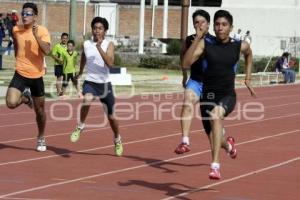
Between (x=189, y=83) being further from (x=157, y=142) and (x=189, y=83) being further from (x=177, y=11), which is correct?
(x=177, y=11)

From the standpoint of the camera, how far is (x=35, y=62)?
43.5ft

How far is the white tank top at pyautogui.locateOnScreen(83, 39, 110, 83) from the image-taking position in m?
12.9

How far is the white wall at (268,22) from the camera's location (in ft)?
196

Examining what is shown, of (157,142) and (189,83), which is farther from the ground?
(189,83)

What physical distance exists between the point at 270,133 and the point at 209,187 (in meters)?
7.28

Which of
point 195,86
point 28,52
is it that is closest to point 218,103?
point 195,86

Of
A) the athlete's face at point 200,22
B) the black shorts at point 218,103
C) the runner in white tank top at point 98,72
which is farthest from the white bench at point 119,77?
the black shorts at point 218,103

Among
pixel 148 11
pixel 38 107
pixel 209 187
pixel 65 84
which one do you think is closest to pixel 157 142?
pixel 38 107

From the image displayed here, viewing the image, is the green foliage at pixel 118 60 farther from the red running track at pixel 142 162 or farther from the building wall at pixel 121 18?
the red running track at pixel 142 162

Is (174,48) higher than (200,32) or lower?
lower

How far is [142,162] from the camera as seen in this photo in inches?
506

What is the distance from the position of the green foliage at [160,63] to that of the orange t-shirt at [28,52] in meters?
32.3

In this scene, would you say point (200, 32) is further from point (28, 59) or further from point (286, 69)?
point (286, 69)

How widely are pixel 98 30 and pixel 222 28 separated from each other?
2.90m
